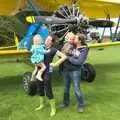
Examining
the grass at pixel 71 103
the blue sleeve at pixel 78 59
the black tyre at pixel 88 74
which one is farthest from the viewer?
the black tyre at pixel 88 74

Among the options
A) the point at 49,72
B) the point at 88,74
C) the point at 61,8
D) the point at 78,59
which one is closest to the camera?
the point at 49,72

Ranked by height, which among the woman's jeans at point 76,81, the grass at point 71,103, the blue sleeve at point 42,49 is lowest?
the grass at point 71,103

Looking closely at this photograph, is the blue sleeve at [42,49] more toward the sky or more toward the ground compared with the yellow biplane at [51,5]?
more toward the ground

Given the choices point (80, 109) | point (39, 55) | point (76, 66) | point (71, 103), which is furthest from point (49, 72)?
point (71, 103)

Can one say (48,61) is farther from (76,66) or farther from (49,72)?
(76,66)

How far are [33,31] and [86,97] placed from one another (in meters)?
2.32

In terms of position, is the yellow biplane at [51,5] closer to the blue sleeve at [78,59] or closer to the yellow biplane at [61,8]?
the yellow biplane at [61,8]

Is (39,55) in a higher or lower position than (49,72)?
higher

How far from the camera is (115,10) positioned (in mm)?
12477

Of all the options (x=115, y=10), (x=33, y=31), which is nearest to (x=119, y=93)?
(x=33, y=31)

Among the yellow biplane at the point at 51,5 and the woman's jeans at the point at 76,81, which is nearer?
the woman's jeans at the point at 76,81

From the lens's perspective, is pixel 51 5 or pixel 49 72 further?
pixel 51 5

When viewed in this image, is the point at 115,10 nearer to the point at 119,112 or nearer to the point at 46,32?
the point at 46,32

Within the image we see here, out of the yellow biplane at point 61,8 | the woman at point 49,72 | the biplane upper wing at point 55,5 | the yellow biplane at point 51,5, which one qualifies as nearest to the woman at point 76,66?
the woman at point 49,72
